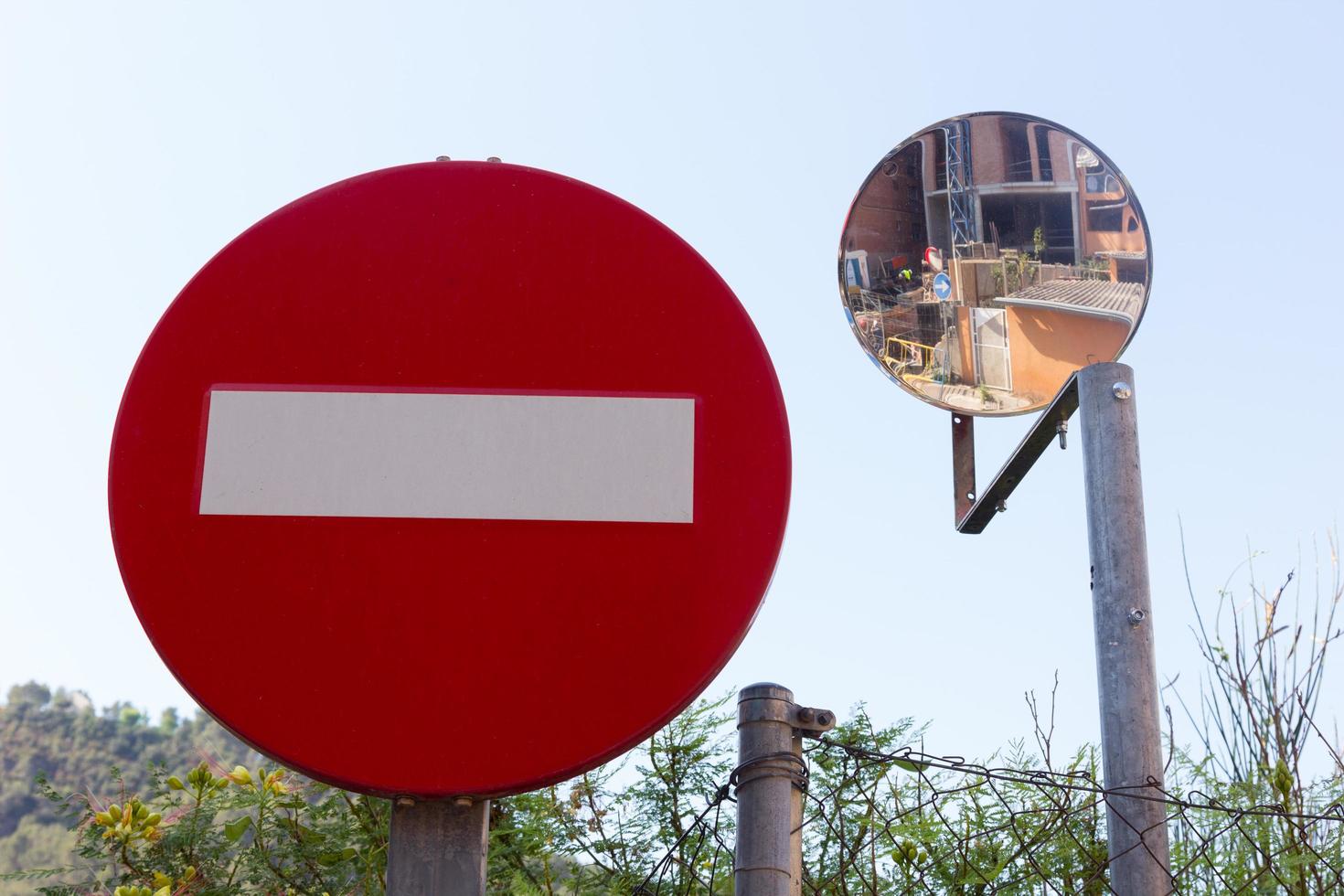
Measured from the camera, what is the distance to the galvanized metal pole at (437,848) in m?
1.38

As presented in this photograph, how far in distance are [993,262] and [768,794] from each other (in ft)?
4.15

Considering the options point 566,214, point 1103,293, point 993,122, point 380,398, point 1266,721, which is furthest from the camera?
point 1266,721

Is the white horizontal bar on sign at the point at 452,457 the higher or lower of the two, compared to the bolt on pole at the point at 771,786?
higher

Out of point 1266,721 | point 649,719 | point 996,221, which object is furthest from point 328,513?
point 1266,721

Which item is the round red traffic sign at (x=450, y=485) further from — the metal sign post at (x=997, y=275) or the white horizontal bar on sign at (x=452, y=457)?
the metal sign post at (x=997, y=275)

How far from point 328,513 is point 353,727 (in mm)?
238

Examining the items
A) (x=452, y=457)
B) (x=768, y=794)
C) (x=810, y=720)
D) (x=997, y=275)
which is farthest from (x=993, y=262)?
(x=452, y=457)

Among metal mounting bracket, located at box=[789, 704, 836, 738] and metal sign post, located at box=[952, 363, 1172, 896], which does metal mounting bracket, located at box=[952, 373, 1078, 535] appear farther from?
metal mounting bracket, located at box=[789, 704, 836, 738]

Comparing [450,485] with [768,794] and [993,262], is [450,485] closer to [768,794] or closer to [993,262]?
[768,794]

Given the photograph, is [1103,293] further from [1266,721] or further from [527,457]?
[1266,721]

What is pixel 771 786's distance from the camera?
1.70m

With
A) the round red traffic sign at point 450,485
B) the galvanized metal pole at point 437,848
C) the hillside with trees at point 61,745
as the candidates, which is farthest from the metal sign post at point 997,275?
the hillside with trees at point 61,745

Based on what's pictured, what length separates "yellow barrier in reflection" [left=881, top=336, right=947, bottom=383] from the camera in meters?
2.54

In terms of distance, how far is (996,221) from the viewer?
258 cm
